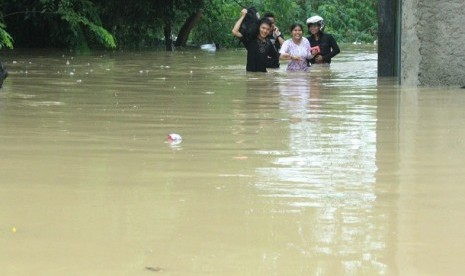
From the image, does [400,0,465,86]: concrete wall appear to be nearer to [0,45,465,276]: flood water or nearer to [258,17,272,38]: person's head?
[0,45,465,276]: flood water

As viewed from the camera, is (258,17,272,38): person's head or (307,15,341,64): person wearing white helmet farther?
(307,15,341,64): person wearing white helmet

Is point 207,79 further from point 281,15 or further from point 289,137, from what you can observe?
point 281,15

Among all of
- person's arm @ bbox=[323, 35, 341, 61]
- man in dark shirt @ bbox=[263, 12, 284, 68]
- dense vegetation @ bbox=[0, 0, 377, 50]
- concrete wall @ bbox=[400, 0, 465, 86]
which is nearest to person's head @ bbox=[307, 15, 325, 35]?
person's arm @ bbox=[323, 35, 341, 61]

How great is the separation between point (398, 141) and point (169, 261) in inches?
139

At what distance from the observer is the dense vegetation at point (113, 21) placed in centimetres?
2320

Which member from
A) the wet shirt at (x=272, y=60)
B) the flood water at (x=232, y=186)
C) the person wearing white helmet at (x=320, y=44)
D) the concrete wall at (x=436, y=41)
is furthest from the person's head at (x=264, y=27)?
the flood water at (x=232, y=186)

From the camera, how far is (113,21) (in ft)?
87.1

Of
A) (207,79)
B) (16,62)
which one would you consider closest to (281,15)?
(16,62)

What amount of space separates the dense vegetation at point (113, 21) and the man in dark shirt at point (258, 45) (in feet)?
13.6

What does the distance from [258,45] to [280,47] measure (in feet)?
5.01

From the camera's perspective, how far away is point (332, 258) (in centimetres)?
411

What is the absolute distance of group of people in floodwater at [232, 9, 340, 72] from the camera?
51.1 ft

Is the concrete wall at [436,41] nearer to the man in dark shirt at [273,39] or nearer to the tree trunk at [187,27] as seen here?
the man in dark shirt at [273,39]

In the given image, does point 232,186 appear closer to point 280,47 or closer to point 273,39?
point 273,39
